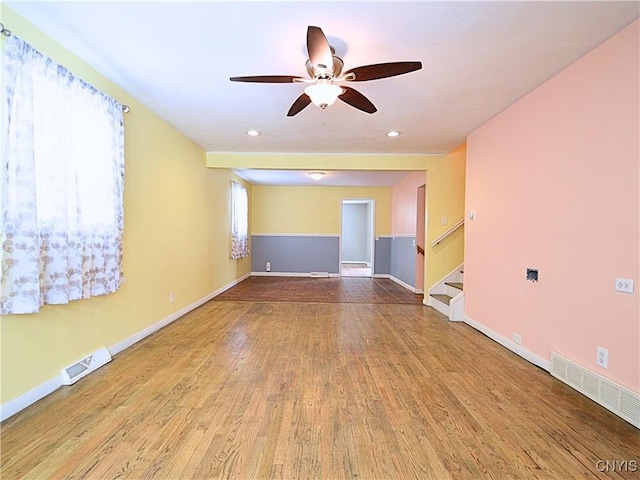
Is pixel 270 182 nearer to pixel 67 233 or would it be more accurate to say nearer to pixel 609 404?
pixel 67 233

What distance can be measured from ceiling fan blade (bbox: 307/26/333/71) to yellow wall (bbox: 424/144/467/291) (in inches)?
138

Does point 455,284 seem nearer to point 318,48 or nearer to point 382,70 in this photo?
point 382,70

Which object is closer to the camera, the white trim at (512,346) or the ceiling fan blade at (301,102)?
the ceiling fan blade at (301,102)

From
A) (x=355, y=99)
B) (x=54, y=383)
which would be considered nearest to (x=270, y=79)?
(x=355, y=99)

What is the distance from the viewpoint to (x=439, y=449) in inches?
65.6

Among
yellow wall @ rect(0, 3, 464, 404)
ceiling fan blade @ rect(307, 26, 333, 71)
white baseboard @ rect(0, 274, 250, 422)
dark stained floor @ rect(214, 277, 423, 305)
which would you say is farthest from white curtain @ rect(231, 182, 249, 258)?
ceiling fan blade @ rect(307, 26, 333, 71)

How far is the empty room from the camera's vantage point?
5.70ft

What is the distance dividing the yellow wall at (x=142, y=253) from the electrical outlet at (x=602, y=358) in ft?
12.0

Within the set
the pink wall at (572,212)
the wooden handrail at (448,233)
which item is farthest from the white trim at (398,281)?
the pink wall at (572,212)

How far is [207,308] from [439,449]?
377 cm

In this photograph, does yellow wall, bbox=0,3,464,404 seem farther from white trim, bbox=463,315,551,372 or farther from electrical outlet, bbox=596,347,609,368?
electrical outlet, bbox=596,347,609,368

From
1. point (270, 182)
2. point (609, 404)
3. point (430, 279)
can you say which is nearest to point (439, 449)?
point (609, 404)

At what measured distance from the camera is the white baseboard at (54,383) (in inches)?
75.1

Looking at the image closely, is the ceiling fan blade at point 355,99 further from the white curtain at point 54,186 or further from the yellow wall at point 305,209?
the yellow wall at point 305,209
